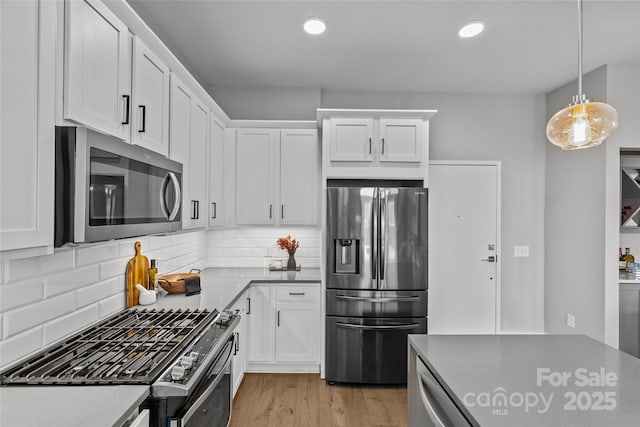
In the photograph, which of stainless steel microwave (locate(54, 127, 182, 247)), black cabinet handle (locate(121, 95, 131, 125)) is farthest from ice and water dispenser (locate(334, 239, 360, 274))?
black cabinet handle (locate(121, 95, 131, 125))

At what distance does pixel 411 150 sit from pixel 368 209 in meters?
0.72

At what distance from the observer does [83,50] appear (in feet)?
4.56

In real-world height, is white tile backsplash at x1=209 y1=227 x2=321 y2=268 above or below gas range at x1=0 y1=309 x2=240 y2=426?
above

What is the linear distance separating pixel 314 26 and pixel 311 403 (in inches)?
111

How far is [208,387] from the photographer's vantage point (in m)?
1.60

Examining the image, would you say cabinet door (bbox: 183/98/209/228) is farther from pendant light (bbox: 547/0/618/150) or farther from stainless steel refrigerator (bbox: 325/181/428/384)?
pendant light (bbox: 547/0/618/150)

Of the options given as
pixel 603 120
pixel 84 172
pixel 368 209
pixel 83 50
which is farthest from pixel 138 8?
pixel 603 120

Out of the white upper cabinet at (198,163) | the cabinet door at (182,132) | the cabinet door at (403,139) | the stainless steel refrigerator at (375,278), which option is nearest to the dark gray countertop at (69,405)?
the cabinet door at (182,132)

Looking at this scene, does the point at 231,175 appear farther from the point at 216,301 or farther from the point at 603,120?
the point at 603,120

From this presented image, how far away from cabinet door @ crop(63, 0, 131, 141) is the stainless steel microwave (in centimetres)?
12

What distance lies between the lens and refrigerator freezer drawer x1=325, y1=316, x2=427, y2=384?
3.29m

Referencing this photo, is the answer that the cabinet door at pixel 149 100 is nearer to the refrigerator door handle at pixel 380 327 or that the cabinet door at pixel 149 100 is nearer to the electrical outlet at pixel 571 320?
the refrigerator door handle at pixel 380 327

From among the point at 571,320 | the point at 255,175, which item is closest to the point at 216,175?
the point at 255,175

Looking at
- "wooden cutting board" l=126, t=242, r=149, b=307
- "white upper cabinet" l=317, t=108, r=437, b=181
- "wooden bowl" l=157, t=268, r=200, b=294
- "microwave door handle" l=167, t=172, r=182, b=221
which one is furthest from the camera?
"white upper cabinet" l=317, t=108, r=437, b=181
